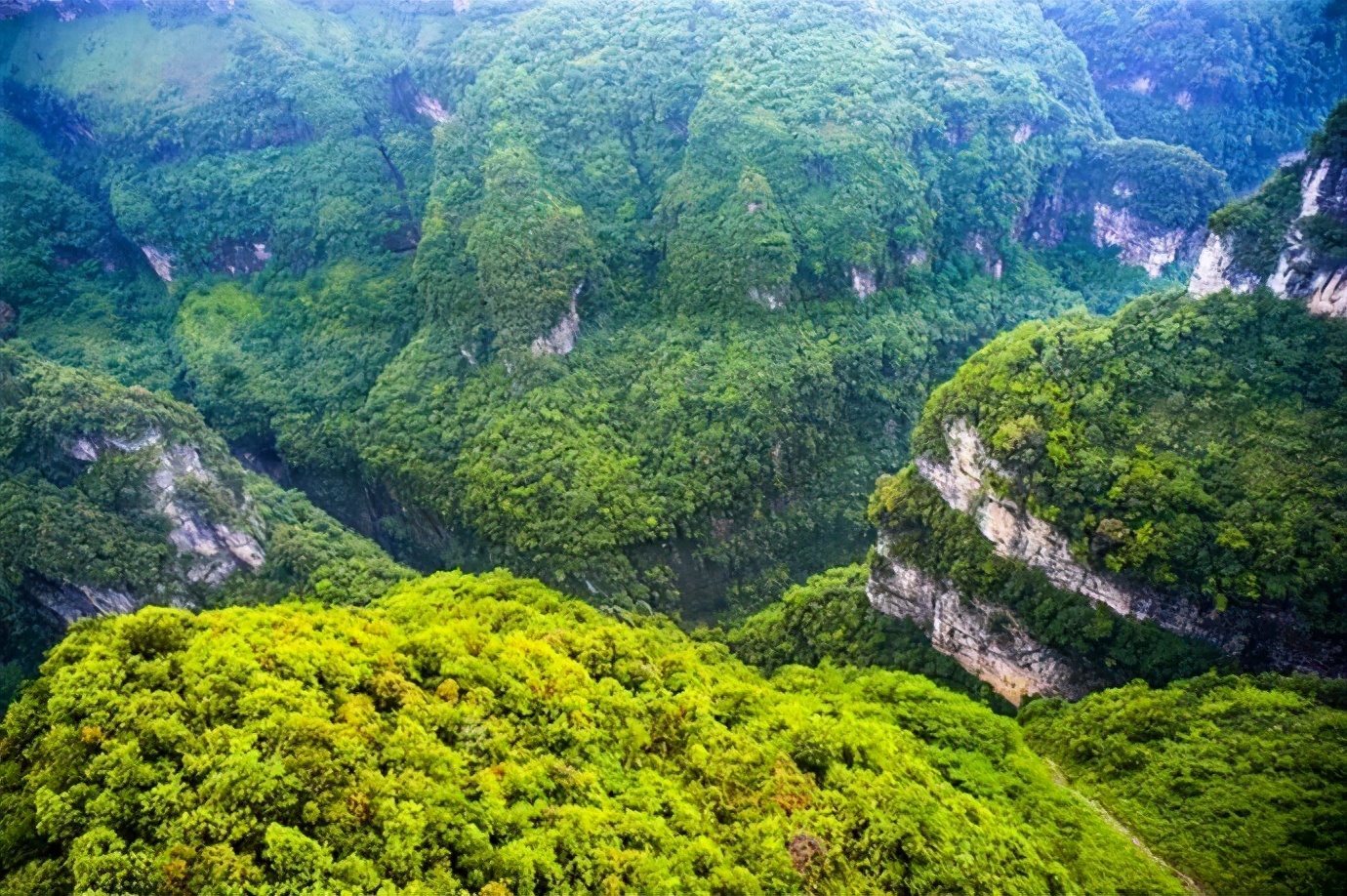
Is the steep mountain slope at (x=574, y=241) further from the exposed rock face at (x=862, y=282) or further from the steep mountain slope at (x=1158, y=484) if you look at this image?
the steep mountain slope at (x=1158, y=484)

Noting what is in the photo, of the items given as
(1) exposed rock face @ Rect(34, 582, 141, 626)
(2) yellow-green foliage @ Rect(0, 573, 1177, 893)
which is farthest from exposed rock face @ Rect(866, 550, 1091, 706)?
(1) exposed rock face @ Rect(34, 582, 141, 626)

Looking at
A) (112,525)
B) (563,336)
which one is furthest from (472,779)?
(563,336)

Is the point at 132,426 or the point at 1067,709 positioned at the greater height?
the point at 1067,709

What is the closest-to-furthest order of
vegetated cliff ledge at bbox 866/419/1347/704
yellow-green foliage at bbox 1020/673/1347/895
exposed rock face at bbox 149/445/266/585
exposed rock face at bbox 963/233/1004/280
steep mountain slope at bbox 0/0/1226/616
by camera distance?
yellow-green foliage at bbox 1020/673/1347/895 < vegetated cliff ledge at bbox 866/419/1347/704 < exposed rock face at bbox 149/445/266/585 < steep mountain slope at bbox 0/0/1226/616 < exposed rock face at bbox 963/233/1004/280

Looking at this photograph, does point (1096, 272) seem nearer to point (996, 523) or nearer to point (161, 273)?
point (996, 523)

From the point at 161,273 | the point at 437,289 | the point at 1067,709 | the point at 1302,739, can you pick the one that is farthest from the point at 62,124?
→ the point at 1302,739

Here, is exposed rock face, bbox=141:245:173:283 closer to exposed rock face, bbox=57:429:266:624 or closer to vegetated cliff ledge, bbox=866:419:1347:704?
exposed rock face, bbox=57:429:266:624

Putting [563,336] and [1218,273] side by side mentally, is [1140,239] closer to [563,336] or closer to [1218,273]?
[1218,273]
